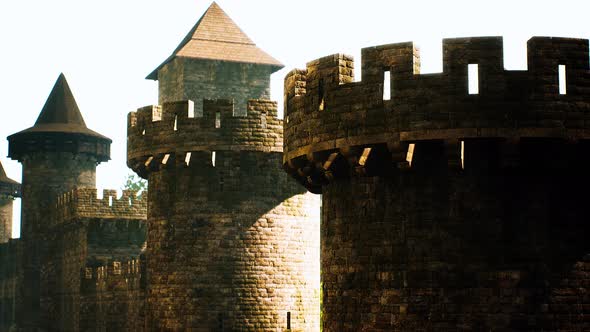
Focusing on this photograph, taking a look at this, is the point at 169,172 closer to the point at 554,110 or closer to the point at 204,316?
the point at 204,316

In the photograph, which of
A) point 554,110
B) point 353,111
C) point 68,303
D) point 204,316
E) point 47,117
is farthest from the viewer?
point 47,117

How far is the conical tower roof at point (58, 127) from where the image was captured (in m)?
46.1

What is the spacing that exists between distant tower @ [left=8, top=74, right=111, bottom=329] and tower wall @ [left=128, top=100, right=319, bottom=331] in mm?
19724

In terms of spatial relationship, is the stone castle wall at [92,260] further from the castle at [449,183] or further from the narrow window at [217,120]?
the castle at [449,183]

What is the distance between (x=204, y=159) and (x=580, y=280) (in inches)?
478

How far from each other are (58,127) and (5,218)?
14.9m

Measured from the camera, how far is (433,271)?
48.3 feet

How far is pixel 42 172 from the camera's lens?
45125mm

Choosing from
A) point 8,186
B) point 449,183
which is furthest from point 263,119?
point 8,186

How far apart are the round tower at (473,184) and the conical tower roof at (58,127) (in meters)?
32.3

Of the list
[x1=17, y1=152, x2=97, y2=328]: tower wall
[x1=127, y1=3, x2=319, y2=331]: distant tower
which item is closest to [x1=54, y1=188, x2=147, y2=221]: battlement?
[x1=17, y1=152, x2=97, y2=328]: tower wall

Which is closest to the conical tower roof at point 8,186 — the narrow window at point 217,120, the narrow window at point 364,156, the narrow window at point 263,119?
the narrow window at point 217,120

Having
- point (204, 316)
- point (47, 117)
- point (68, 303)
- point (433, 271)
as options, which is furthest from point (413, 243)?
point (47, 117)

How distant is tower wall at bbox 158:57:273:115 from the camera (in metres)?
→ 42.6
